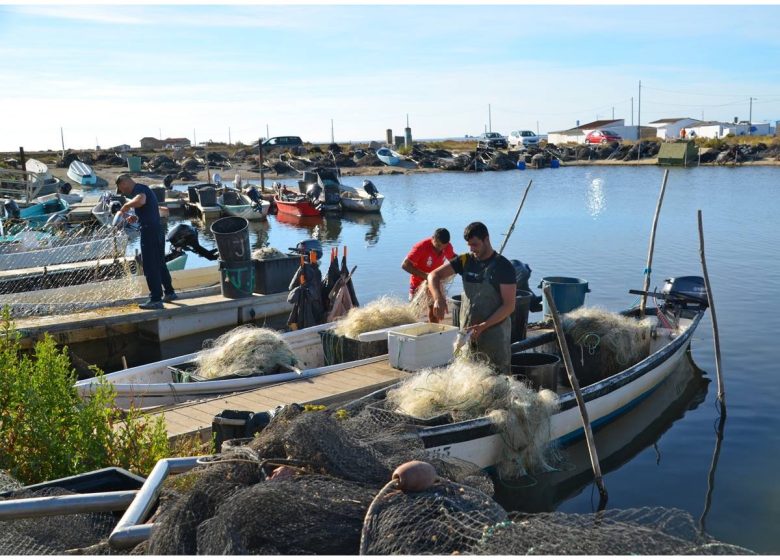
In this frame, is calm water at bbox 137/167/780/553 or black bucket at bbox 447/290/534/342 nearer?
calm water at bbox 137/167/780/553

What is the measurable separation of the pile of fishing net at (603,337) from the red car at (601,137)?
79.2m

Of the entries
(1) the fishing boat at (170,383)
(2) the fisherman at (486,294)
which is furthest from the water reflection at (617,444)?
(1) the fishing boat at (170,383)

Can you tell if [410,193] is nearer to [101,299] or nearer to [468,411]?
[101,299]

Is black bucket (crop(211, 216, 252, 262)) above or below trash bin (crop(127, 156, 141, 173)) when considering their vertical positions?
below

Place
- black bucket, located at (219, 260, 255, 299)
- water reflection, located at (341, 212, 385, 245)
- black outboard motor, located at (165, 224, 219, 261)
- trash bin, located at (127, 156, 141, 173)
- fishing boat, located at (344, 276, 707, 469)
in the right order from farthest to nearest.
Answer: trash bin, located at (127, 156, 141, 173) → water reflection, located at (341, 212, 385, 245) → black outboard motor, located at (165, 224, 219, 261) → black bucket, located at (219, 260, 255, 299) → fishing boat, located at (344, 276, 707, 469)

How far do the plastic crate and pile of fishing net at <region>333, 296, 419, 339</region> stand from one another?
89mm

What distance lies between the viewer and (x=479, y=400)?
751cm

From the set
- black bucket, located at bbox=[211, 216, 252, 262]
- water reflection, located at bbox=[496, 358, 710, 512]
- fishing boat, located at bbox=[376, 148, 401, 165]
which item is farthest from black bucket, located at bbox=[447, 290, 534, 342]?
fishing boat, located at bbox=[376, 148, 401, 165]

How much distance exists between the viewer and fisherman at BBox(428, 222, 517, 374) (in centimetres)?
727

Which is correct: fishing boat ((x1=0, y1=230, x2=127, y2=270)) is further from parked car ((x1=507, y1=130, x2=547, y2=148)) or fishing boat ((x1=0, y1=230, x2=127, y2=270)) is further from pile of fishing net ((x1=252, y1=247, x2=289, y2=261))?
parked car ((x1=507, y1=130, x2=547, y2=148))

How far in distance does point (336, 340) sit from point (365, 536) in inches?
258

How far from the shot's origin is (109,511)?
4.58 m

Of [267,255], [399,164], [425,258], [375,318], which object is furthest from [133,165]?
[375,318]

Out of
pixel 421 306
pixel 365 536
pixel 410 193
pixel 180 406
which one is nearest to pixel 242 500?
pixel 365 536
